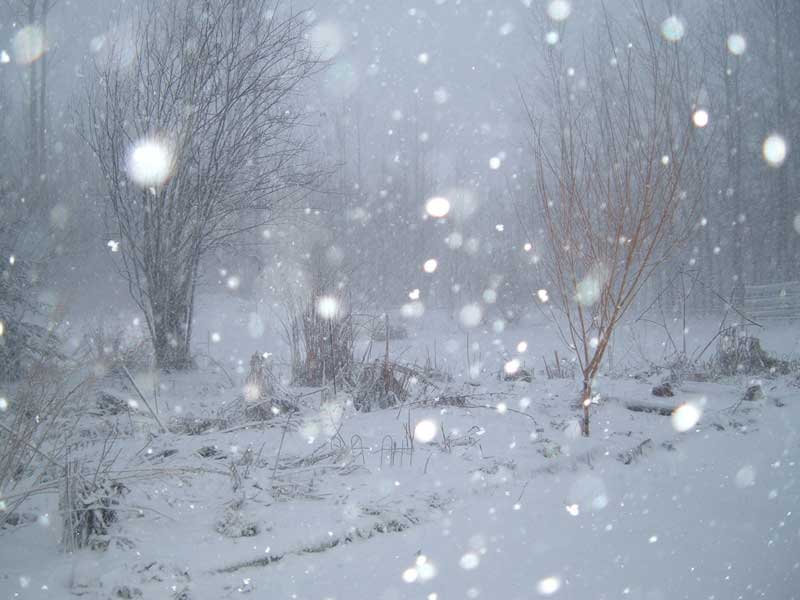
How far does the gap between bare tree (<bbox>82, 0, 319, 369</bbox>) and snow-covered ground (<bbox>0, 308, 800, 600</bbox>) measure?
3.23m

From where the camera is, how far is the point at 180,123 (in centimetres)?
679

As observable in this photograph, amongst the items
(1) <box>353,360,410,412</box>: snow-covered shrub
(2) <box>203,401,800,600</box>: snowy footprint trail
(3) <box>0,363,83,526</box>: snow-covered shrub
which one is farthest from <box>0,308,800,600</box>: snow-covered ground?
(1) <box>353,360,410,412</box>: snow-covered shrub

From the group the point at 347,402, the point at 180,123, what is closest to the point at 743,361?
the point at 347,402

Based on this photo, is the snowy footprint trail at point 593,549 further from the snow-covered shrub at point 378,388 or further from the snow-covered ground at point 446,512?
the snow-covered shrub at point 378,388

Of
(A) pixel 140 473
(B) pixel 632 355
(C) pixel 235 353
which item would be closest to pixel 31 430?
(A) pixel 140 473

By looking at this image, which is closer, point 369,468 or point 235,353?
point 369,468

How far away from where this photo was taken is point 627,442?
3.24 meters

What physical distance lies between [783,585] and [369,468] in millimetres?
1847

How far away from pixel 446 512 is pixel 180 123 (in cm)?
644

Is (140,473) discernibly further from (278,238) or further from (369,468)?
(278,238)

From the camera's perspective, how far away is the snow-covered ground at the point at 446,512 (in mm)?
1791

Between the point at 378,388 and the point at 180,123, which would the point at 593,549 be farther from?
the point at 180,123

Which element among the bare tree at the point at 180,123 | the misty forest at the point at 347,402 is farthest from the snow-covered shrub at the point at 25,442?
the bare tree at the point at 180,123

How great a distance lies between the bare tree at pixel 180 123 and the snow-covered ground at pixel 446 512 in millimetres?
3234
